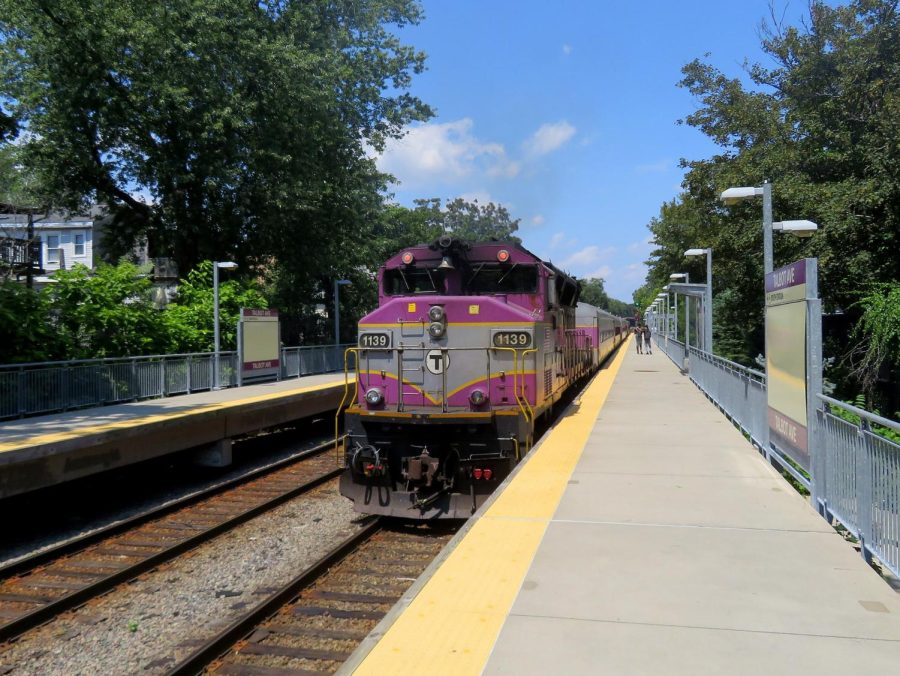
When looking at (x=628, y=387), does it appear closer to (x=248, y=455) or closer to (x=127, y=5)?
(x=248, y=455)

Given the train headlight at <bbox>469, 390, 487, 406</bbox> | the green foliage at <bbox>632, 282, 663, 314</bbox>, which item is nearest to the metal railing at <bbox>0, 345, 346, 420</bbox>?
the train headlight at <bbox>469, 390, 487, 406</bbox>

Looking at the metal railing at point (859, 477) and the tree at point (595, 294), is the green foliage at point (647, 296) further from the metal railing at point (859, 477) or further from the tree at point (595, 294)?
the metal railing at point (859, 477)

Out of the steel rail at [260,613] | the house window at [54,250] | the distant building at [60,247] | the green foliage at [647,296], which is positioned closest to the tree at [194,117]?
the distant building at [60,247]

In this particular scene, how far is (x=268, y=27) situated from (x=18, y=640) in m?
21.0

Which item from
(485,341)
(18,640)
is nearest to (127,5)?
(485,341)

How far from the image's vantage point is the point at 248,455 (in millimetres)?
14562

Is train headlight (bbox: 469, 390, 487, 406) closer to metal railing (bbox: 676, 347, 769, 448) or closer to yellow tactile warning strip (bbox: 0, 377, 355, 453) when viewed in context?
metal railing (bbox: 676, 347, 769, 448)

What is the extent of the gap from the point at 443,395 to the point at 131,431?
550cm

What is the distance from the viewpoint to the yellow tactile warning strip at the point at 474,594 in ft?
11.3

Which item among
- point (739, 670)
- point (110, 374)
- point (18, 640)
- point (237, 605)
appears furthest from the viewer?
point (110, 374)

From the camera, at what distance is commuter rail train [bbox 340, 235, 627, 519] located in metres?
8.19

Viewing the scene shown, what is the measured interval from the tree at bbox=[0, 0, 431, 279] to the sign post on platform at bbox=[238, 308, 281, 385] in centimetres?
465

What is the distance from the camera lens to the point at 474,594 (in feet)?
14.0

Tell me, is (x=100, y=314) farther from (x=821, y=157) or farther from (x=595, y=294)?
(x=595, y=294)
